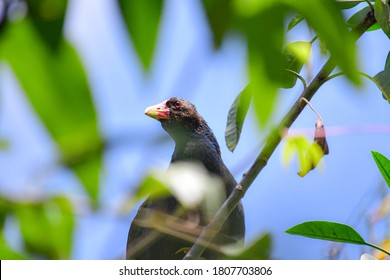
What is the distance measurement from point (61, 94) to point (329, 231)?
1.05 meters

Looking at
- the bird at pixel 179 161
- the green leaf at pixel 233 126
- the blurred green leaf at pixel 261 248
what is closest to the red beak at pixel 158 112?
the bird at pixel 179 161

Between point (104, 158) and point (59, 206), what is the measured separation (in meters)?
0.07

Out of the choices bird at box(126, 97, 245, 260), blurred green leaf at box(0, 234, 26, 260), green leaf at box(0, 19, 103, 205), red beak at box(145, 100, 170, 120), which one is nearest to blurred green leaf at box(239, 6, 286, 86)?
green leaf at box(0, 19, 103, 205)

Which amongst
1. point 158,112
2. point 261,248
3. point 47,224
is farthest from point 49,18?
point 158,112

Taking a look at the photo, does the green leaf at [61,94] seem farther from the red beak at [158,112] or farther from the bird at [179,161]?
the red beak at [158,112]

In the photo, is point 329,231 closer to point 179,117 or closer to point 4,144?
point 4,144

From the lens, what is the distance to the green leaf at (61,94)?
0.38 meters

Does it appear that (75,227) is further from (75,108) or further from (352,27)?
(352,27)

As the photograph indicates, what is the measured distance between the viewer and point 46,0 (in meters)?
0.39

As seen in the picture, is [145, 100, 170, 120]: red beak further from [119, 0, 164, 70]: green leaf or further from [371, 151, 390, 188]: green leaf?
[119, 0, 164, 70]: green leaf

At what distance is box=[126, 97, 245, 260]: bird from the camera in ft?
7.29

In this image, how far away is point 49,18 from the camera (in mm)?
389

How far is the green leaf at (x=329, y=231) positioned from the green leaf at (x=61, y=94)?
97 centimetres

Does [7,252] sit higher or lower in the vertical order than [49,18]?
lower
